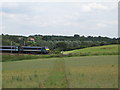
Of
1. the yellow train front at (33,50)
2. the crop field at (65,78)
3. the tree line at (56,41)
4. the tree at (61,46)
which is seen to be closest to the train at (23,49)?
the yellow train front at (33,50)

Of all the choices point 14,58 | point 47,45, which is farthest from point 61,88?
point 47,45

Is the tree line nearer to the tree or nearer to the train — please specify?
the tree

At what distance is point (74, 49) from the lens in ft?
201

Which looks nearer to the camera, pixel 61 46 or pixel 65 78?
pixel 65 78

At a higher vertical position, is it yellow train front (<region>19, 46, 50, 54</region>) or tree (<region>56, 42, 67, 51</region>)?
tree (<region>56, 42, 67, 51</region>)

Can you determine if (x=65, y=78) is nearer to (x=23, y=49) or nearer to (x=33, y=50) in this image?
(x=33, y=50)

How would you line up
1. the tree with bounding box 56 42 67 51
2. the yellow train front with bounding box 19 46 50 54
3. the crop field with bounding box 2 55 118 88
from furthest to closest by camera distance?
→ the yellow train front with bounding box 19 46 50 54 → the tree with bounding box 56 42 67 51 → the crop field with bounding box 2 55 118 88

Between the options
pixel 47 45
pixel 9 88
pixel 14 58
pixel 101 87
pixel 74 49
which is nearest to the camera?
pixel 101 87

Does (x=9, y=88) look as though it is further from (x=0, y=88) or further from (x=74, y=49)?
(x=74, y=49)

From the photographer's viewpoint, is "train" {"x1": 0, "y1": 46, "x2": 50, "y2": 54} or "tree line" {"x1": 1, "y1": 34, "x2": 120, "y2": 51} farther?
"train" {"x1": 0, "y1": 46, "x2": 50, "y2": 54}

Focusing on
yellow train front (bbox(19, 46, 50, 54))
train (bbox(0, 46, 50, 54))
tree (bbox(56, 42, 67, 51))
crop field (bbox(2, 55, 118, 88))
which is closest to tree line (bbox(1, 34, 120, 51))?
tree (bbox(56, 42, 67, 51))

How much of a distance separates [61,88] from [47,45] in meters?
58.9

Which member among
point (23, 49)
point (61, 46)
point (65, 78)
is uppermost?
point (61, 46)

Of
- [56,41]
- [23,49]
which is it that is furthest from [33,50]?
[56,41]
